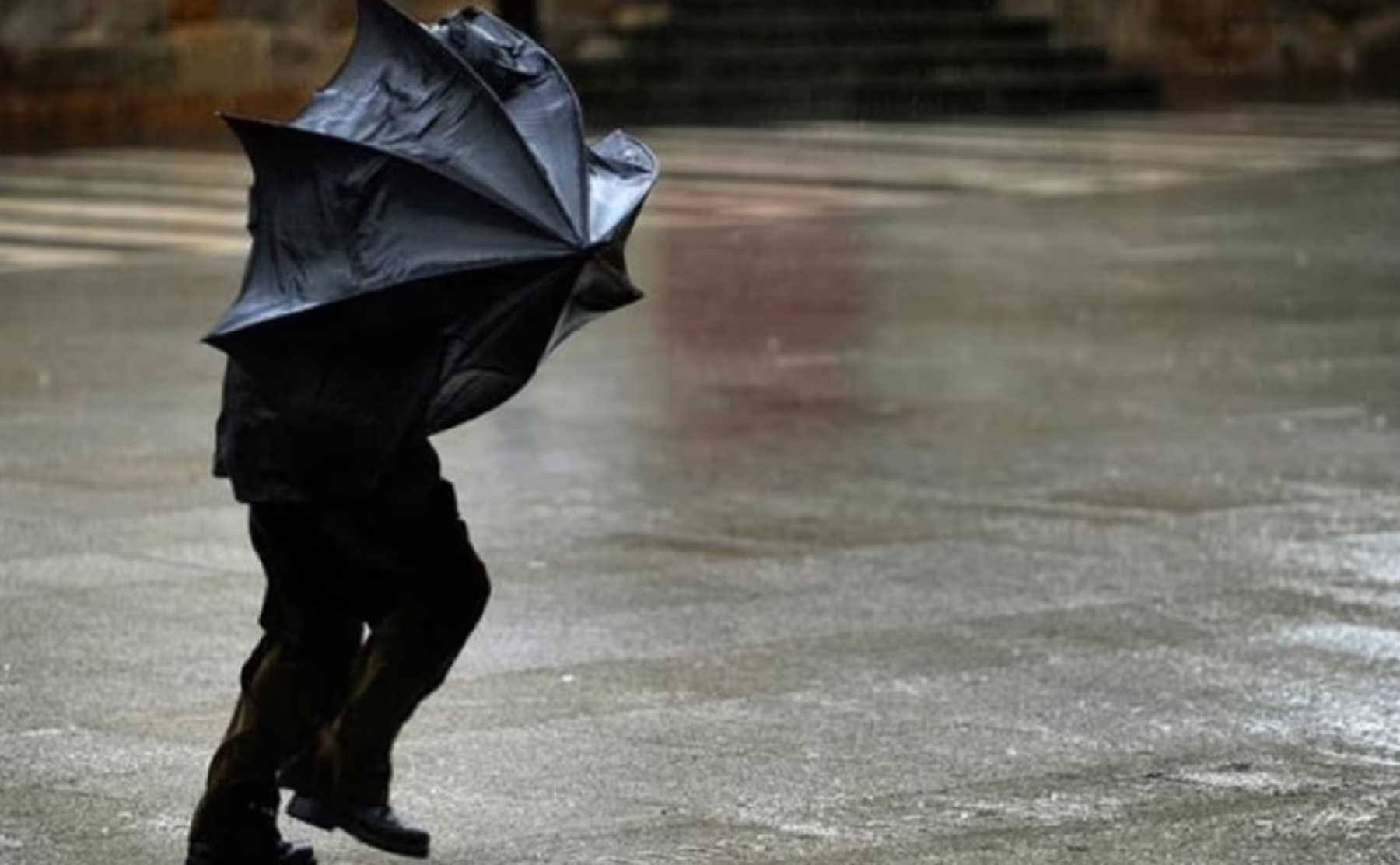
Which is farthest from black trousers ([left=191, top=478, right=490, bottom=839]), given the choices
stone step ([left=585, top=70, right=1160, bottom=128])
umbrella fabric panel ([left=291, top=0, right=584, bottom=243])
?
stone step ([left=585, top=70, right=1160, bottom=128])

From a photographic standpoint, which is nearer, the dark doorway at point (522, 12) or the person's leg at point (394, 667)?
the person's leg at point (394, 667)

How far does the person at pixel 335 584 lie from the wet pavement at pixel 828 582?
37 cm

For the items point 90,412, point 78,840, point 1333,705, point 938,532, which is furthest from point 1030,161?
point 78,840

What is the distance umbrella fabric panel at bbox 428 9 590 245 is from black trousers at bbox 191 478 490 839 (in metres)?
0.57

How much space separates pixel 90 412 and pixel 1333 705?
6.32 metres

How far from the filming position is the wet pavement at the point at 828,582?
22.7ft

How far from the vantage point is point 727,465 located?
38.6 ft

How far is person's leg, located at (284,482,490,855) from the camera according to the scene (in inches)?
241

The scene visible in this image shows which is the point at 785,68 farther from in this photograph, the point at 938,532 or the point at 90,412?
the point at 938,532

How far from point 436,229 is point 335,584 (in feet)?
2.11

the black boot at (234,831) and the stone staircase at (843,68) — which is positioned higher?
the black boot at (234,831)

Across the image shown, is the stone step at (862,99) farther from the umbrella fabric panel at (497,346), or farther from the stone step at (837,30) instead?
the umbrella fabric panel at (497,346)

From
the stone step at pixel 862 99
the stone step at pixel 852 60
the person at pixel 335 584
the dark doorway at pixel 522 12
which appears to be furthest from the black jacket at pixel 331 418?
the stone step at pixel 852 60

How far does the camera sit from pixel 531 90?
246 inches
